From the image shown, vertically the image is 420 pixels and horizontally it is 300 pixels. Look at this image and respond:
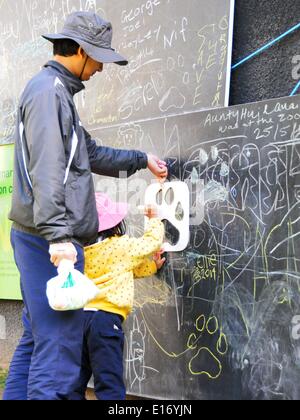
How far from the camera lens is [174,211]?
471 centimetres

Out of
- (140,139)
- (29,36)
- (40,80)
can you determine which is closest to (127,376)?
(140,139)

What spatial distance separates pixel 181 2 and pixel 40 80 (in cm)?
169

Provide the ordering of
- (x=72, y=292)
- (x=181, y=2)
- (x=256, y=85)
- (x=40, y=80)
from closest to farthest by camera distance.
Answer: (x=72, y=292), (x=40, y=80), (x=256, y=85), (x=181, y=2)

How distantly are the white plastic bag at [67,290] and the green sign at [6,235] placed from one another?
293cm

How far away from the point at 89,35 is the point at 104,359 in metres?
1.75

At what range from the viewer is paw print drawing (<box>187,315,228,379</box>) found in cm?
435

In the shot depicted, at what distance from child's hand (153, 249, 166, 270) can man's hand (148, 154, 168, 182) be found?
1.50 feet

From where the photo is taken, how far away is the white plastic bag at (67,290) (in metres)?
3.24

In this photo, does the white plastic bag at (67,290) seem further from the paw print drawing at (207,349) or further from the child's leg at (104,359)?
the paw print drawing at (207,349)

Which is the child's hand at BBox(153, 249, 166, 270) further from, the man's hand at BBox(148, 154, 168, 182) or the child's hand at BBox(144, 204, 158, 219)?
the man's hand at BBox(148, 154, 168, 182)

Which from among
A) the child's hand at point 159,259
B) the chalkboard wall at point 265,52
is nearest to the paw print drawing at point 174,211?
the child's hand at point 159,259

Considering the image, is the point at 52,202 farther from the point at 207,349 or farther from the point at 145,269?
the point at 207,349

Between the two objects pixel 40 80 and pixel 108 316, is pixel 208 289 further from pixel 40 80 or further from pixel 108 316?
pixel 40 80
